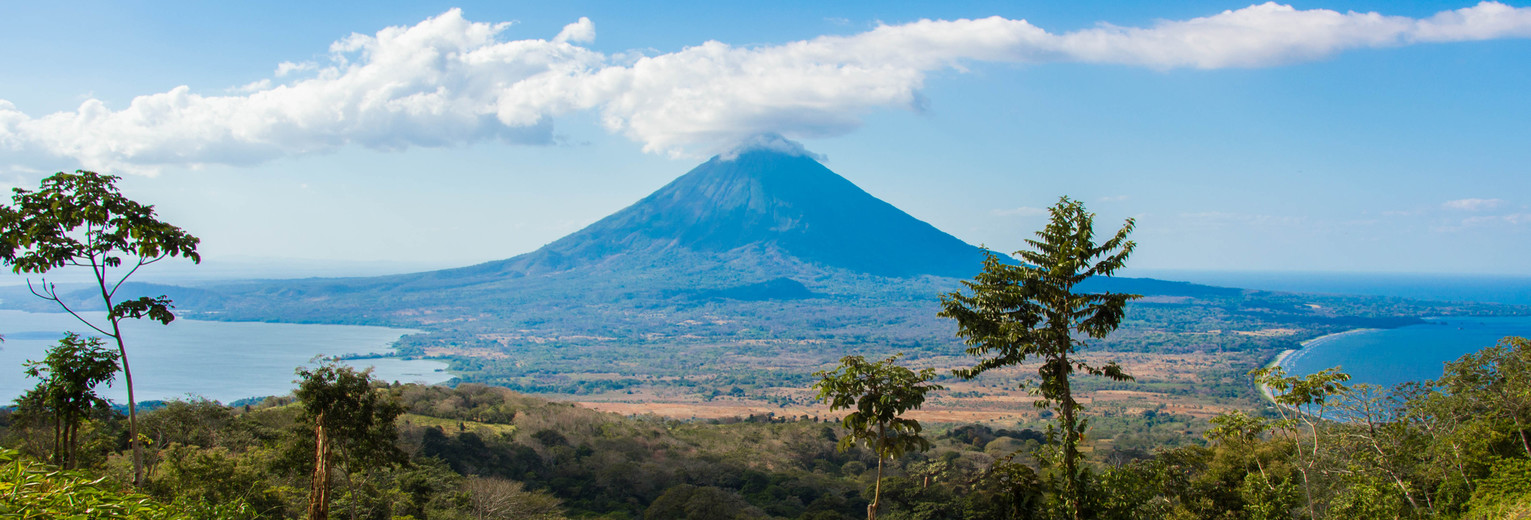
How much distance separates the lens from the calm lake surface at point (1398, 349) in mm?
67062

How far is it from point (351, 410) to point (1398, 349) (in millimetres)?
112871

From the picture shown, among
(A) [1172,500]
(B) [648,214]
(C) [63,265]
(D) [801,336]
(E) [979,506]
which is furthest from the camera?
(B) [648,214]

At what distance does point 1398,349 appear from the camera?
90.3 meters

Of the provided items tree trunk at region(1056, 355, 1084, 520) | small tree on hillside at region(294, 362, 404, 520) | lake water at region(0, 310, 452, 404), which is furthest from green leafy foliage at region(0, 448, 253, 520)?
lake water at region(0, 310, 452, 404)

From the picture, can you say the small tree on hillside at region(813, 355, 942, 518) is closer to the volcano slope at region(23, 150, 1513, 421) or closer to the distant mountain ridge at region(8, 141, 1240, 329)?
the volcano slope at region(23, 150, 1513, 421)

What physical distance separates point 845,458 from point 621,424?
1189cm

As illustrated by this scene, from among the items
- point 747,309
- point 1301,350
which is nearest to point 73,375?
point 1301,350

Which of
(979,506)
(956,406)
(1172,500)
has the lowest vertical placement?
(956,406)

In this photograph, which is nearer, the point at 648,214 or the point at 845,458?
the point at 845,458

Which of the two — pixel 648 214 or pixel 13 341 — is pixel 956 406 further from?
pixel 648 214

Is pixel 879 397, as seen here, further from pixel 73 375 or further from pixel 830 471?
pixel 830 471

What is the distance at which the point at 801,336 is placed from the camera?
11344cm

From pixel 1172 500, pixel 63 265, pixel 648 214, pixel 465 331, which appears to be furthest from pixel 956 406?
pixel 648 214

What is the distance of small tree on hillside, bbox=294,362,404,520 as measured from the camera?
1093 centimetres
